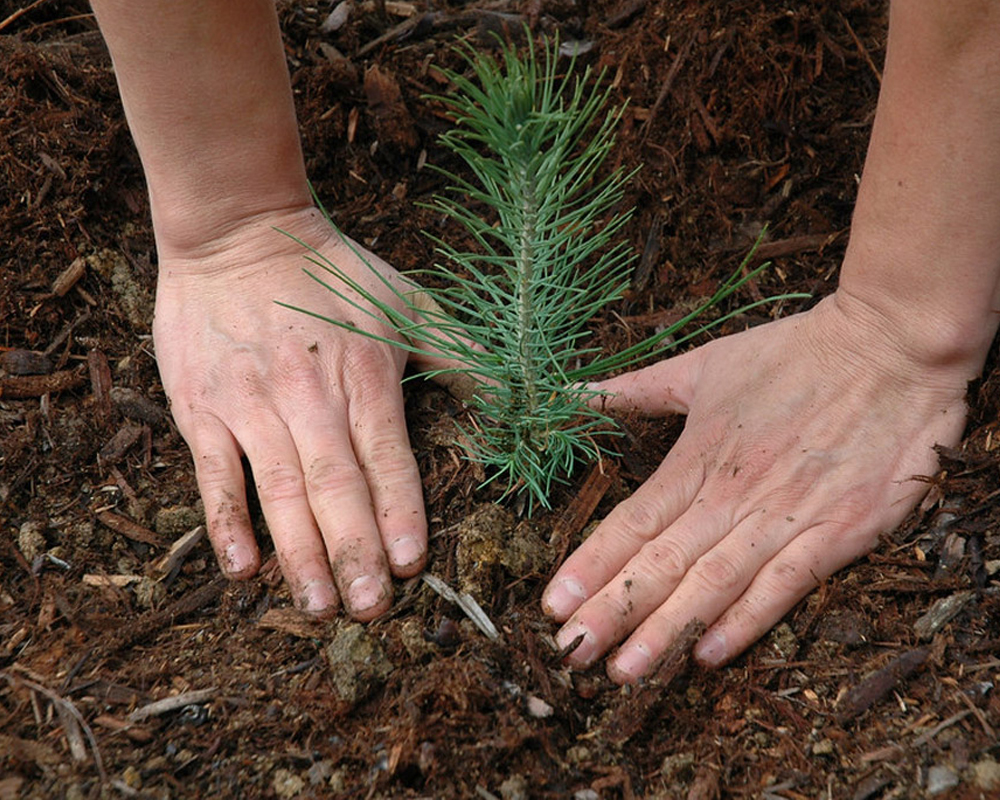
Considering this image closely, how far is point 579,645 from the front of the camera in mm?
1527

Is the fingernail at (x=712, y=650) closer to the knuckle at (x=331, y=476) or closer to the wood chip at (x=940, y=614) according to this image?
the wood chip at (x=940, y=614)

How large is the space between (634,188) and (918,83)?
0.85m

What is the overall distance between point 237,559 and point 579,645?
2.16 ft

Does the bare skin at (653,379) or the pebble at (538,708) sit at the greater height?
the bare skin at (653,379)

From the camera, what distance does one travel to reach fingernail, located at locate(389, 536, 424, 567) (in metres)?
1.64

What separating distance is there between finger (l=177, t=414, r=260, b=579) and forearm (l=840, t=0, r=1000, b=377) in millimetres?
1249

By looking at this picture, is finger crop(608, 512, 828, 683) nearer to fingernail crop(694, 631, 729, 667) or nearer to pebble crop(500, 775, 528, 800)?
fingernail crop(694, 631, 729, 667)

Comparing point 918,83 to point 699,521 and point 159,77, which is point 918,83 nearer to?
point 699,521

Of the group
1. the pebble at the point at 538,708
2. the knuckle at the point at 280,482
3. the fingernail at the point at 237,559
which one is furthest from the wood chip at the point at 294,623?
the pebble at the point at 538,708

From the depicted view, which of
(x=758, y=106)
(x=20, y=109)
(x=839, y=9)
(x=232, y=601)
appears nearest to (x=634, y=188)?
(x=758, y=106)

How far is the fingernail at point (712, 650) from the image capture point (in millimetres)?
1534

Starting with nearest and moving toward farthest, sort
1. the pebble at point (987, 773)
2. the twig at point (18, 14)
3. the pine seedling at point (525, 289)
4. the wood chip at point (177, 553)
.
Result: the pine seedling at point (525, 289), the pebble at point (987, 773), the wood chip at point (177, 553), the twig at point (18, 14)

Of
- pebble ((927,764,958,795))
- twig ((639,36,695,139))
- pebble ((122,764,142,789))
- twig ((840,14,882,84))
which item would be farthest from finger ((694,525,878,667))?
twig ((840,14,882,84))

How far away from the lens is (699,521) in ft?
5.48
